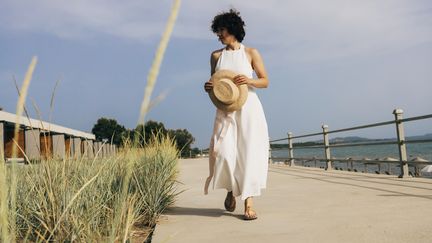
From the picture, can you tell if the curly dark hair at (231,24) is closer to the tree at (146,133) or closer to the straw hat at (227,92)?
the straw hat at (227,92)

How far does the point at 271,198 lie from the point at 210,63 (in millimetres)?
1855

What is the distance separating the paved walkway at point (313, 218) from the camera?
2879 mm

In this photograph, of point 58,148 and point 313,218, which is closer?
point 313,218

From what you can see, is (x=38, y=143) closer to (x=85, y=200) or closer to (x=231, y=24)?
(x=231, y=24)

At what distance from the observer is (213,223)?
356 centimetres

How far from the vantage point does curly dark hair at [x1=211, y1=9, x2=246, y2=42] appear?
3.85 meters

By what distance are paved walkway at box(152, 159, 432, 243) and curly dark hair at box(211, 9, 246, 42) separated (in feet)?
5.02

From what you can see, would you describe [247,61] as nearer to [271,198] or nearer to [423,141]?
[271,198]

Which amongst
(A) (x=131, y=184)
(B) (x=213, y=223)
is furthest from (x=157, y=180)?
(B) (x=213, y=223)

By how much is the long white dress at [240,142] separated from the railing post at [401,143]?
13.9 ft

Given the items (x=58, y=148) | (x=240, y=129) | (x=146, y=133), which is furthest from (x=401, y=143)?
(x=58, y=148)

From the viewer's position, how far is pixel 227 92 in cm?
363

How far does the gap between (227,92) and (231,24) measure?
0.62 metres

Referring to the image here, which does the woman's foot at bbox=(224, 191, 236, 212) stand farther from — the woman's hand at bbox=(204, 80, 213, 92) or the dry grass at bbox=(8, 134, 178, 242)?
the woman's hand at bbox=(204, 80, 213, 92)
